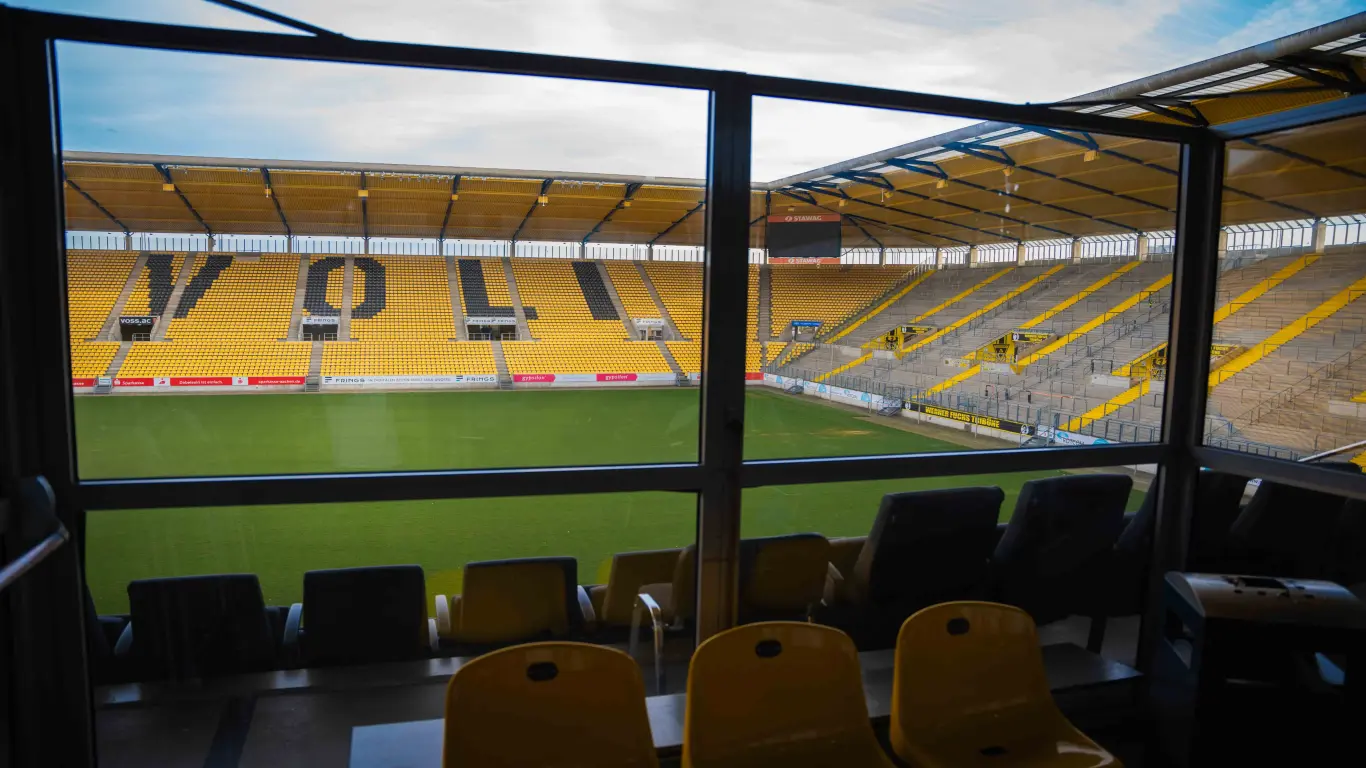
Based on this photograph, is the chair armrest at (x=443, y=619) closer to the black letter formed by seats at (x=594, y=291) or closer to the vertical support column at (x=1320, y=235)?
the black letter formed by seats at (x=594, y=291)

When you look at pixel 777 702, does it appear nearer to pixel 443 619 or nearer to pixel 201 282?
pixel 443 619

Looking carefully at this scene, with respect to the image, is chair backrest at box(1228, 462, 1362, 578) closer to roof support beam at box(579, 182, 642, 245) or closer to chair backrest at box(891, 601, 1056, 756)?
chair backrest at box(891, 601, 1056, 756)

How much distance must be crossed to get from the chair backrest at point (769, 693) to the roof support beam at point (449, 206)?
172 cm

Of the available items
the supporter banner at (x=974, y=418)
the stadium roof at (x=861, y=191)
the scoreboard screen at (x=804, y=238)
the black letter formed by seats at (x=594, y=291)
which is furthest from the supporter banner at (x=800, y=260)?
the supporter banner at (x=974, y=418)

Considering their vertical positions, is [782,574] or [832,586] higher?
[782,574]

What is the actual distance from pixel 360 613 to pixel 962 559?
2.28 m

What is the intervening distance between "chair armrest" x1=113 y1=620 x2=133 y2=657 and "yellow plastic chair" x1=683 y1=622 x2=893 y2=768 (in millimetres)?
1715

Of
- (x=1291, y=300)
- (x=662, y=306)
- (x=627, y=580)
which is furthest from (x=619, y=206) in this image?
(x=1291, y=300)

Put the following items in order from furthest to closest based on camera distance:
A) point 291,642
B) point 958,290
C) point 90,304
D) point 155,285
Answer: point 958,290
point 291,642
point 155,285
point 90,304

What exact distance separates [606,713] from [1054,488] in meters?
2.18

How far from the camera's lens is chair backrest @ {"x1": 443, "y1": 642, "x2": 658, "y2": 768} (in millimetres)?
1633

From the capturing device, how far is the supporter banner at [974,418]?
333 centimetres

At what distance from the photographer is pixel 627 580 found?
267 cm

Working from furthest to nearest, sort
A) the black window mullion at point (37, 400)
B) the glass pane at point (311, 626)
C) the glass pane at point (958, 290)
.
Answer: the glass pane at point (958, 290), the glass pane at point (311, 626), the black window mullion at point (37, 400)
